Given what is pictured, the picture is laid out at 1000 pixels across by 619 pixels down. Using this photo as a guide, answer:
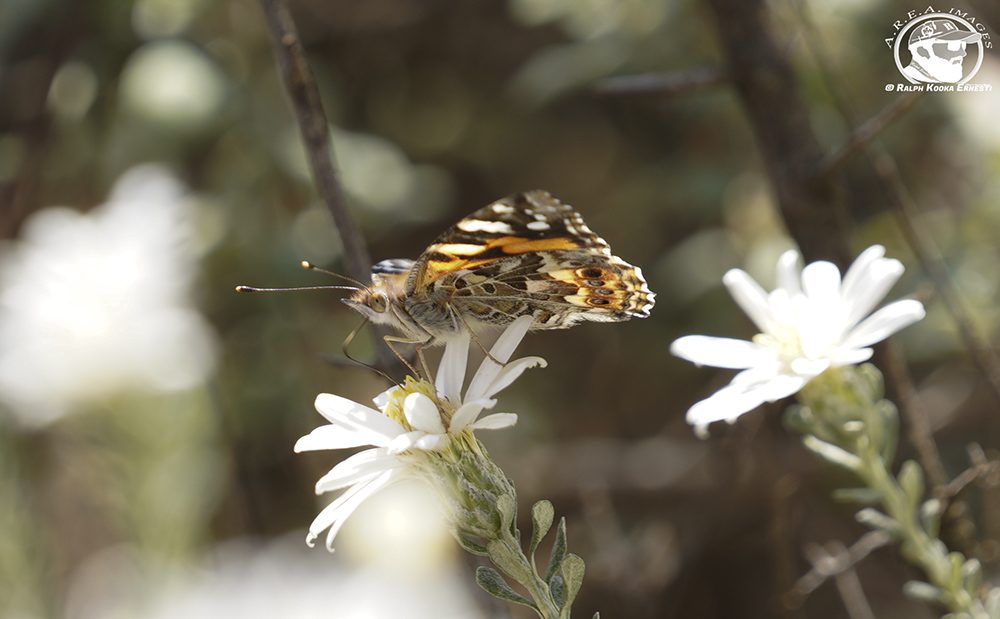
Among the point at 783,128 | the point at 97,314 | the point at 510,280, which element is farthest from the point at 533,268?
the point at 97,314

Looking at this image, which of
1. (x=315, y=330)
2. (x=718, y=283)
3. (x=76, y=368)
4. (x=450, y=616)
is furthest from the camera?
(x=315, y=330)

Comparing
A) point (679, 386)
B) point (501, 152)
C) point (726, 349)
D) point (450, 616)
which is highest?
point (501, 152)

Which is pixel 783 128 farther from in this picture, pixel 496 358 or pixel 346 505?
pixel 346 505

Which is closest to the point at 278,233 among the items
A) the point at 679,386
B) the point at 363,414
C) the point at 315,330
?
the point at 315,330

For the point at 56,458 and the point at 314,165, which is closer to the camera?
the point at 314,165

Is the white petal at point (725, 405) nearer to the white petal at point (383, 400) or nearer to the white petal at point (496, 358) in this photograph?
the white petal at point (496, 358)

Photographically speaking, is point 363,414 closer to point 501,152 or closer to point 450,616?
point 450,616

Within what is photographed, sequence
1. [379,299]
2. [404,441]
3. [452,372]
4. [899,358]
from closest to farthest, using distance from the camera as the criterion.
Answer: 1. [404,441]
2. [452,372]
3. [379,299]
4. [899,358]

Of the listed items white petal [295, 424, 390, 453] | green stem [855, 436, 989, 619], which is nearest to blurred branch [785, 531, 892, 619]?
green stem [855, 436, 989, 619]
